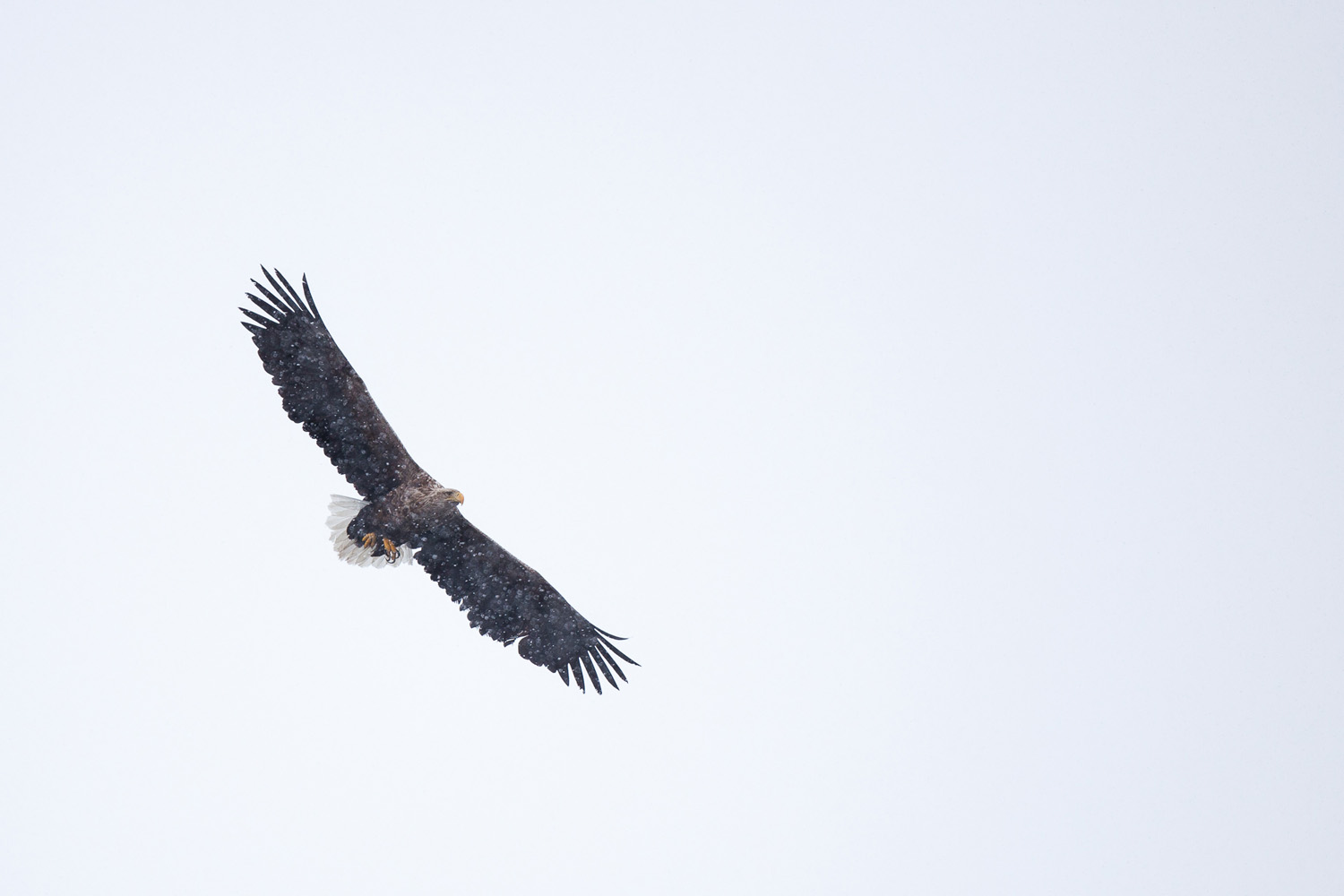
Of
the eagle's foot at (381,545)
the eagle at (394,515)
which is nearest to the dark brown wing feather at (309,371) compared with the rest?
the eagle at (394,515)

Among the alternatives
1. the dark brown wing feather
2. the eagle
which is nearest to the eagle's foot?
the eagle

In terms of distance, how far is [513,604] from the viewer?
10.1 m

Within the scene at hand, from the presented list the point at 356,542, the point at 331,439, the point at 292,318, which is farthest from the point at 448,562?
the point at 292,318

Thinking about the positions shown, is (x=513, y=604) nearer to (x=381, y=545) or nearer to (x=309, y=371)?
(x=381, y=545)

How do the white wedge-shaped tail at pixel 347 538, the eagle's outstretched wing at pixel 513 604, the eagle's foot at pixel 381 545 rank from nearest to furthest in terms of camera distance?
1. the eagle's foot at pixel 381 545
2. the eagle's outstretched wing at pixel 513 604
3. the white wedge-shaped tail at pixel 347 538

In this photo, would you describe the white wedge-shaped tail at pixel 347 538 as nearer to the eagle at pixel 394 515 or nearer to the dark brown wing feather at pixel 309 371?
the eagle at pixel 394 515

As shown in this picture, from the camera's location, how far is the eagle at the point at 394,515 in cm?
907

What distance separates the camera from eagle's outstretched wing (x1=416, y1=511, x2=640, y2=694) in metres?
9.71

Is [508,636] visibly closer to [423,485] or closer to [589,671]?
[589,671]

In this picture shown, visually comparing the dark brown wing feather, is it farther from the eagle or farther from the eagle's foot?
the eagle's foot

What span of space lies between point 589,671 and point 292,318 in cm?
385

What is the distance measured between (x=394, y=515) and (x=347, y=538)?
3.02 ft

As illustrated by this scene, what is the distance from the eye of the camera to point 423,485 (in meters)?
9.38

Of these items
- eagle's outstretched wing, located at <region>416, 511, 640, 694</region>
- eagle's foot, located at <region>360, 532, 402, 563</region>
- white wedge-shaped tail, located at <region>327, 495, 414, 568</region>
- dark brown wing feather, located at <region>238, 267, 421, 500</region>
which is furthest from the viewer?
white wedge-shaped tail, located at <region>327, 495, 414, 568</region>
